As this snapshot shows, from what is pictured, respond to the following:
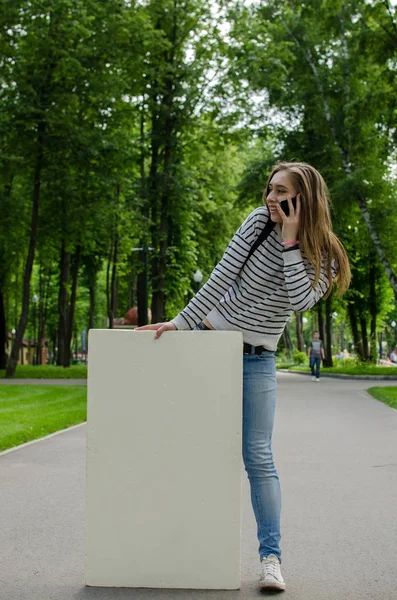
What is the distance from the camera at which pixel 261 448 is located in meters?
4.02

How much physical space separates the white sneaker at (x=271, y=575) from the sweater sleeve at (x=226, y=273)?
1.12m

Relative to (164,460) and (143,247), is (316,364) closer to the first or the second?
(143,247)

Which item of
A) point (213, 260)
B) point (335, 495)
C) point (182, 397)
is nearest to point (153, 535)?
point (182, 397)

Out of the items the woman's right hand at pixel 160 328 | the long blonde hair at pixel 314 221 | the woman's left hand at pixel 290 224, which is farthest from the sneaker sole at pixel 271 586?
the woman's left hand at pixel 290 224

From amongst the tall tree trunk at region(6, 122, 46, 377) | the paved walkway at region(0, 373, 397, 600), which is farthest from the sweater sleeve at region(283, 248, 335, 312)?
the tall tree trunk at region(6, 122, 46, 377)

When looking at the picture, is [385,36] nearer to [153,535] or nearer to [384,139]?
[384,139]

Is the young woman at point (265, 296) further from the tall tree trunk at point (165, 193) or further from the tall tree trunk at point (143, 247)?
the tall tree trunk at point (165, 193)

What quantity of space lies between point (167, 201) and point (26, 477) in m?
22.1

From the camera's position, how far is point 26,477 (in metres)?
7.25

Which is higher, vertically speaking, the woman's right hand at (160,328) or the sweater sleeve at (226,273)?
the sweater sleeve at (226,273)

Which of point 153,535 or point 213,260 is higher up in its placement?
point 213,260

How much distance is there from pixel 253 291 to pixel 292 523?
210cm

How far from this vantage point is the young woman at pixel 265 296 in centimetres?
399

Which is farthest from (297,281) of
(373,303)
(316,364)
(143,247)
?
(373,303)
